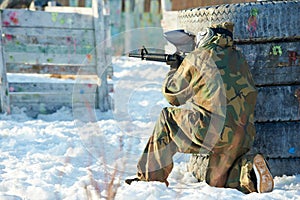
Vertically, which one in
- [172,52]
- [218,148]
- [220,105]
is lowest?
[218,148]

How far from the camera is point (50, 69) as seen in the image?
7.18 m

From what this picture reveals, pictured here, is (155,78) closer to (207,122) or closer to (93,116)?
(93,116)

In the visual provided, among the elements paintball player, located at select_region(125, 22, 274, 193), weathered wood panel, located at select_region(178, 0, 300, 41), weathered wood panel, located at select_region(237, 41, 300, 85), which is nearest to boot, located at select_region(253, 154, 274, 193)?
paintball player, located at select_region(125, 22, 274, 193)

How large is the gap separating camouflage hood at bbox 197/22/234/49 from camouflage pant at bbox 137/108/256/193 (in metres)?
0.50

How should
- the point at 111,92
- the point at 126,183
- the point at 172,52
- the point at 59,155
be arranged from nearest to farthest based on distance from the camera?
the point at 126,183 → the point at 172,52 → the point at 59,155 → the point at 111,92

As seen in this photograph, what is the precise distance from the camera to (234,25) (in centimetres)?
390

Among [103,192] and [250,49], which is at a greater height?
[250,49]

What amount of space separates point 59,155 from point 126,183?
127cm

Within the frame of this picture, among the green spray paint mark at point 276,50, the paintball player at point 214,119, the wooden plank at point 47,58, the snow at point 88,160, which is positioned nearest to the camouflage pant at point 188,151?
the paintball player at point 214,119

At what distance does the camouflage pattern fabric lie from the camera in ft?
11.1

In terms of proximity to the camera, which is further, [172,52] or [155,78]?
[155,78]

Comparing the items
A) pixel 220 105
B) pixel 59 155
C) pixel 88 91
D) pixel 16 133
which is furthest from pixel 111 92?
pixel 220 105

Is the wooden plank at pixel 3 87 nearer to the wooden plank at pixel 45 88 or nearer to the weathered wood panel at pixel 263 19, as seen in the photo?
the wooden plank at pixel 45 88

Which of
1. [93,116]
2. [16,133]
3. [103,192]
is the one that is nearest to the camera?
[103,192]
